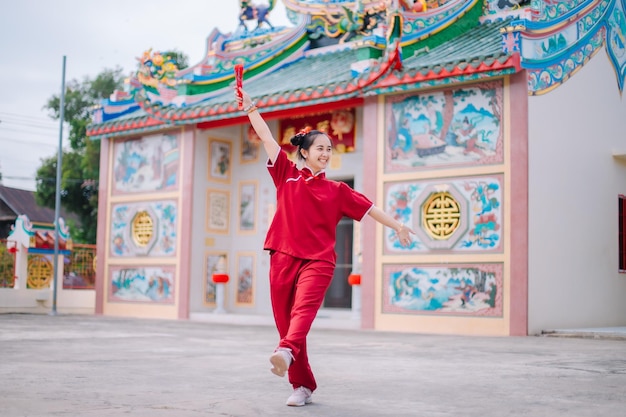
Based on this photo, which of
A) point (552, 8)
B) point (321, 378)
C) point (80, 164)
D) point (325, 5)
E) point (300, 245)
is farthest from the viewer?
point (80, 164)

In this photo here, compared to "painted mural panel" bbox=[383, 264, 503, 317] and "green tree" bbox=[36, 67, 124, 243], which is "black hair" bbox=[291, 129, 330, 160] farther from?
"green tree" bbox=[36, 67, 124, 243]

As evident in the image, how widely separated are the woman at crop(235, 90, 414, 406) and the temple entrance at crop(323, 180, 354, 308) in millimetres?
10937

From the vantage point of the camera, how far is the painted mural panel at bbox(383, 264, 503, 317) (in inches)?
458

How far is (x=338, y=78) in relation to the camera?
13.8m

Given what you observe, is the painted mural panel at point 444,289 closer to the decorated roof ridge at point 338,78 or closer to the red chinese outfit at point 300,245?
the decorated roof ridge at point 338,78

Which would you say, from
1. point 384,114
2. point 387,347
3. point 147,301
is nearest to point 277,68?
point 384,114

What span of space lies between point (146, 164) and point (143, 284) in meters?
2.43

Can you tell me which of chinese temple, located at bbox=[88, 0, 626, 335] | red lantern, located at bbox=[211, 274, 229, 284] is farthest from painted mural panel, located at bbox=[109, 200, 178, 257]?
red lantern, located at bbox=[211, 274, 229, 284]

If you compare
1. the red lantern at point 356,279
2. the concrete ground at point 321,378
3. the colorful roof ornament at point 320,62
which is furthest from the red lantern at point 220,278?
the concrete ground at point 321,378

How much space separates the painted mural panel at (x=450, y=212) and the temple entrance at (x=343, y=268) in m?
3.01

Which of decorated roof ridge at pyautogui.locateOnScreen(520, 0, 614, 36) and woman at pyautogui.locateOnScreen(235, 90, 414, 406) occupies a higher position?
decorated roof ridge at pyautogui.locateOnScreen(520, 0, 614, 36)

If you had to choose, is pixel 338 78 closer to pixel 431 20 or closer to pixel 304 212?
pixel 431 20

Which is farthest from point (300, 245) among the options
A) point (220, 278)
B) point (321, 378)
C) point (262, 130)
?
point (220, 278)

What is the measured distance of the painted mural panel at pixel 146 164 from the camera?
16.5 metres
